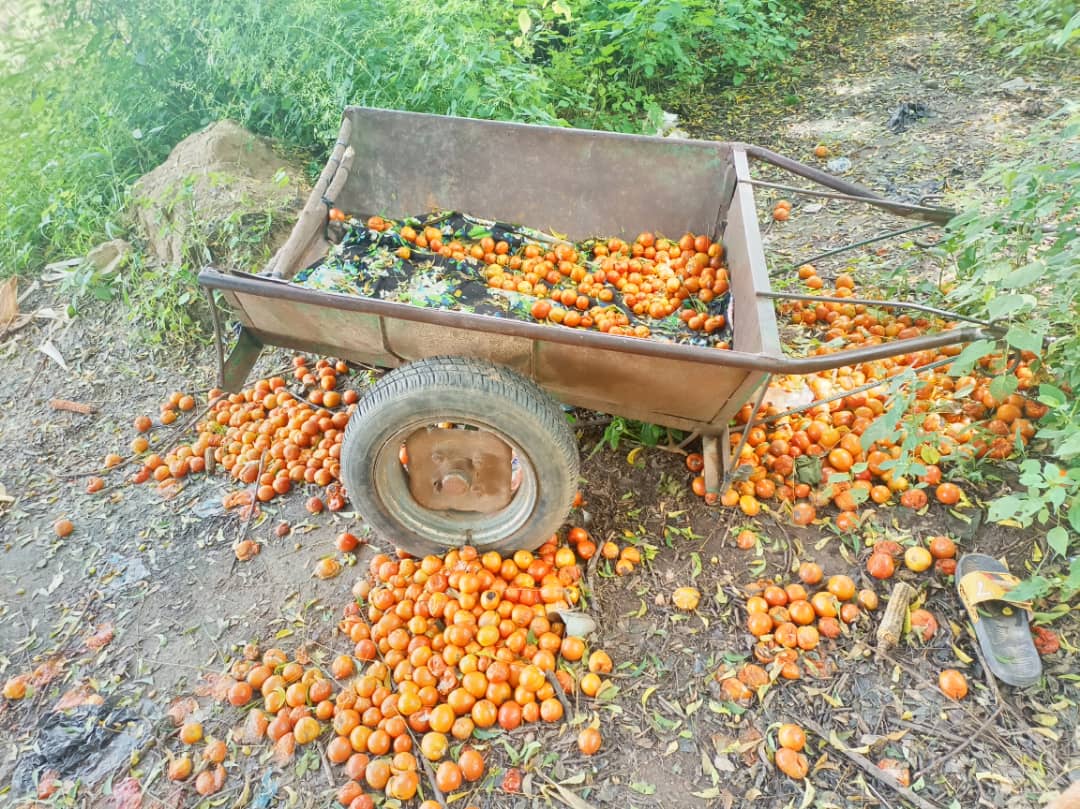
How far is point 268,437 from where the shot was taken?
140 inches

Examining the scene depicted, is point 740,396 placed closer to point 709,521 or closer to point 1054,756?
point 709,521

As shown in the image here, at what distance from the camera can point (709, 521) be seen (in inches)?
119

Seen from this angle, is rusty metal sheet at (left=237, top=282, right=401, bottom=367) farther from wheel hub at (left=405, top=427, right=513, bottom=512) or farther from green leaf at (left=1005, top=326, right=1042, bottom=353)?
green leaf at (left=1005, top=326, right=1042, bottom=353)

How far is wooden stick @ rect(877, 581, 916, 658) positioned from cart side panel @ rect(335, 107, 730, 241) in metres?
2.01

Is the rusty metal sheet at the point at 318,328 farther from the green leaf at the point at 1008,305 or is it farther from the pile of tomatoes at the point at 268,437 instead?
the green leaf at the point at 1008,305

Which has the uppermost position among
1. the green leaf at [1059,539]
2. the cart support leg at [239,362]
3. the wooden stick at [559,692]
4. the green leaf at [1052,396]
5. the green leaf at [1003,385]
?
the green leaf at [1052,396]

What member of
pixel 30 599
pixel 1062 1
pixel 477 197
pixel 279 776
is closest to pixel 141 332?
pixel 30 599

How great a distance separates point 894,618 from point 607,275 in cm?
208

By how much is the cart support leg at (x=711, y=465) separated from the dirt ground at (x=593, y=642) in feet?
0.46

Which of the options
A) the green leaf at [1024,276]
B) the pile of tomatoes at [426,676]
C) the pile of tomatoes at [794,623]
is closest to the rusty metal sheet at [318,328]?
the pile of tomatoes at [426,676]

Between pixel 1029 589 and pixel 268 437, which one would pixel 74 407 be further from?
pixel 1029 589

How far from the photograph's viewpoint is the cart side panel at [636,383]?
2244 mm

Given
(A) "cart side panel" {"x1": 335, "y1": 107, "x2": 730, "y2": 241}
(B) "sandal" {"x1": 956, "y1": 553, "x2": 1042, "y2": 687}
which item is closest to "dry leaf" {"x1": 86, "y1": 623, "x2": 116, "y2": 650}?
(A) "cart side panel" {"x1": 335, "y1": 107, "x2": 730, "y2": 241}

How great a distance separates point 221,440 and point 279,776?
6.40ft
